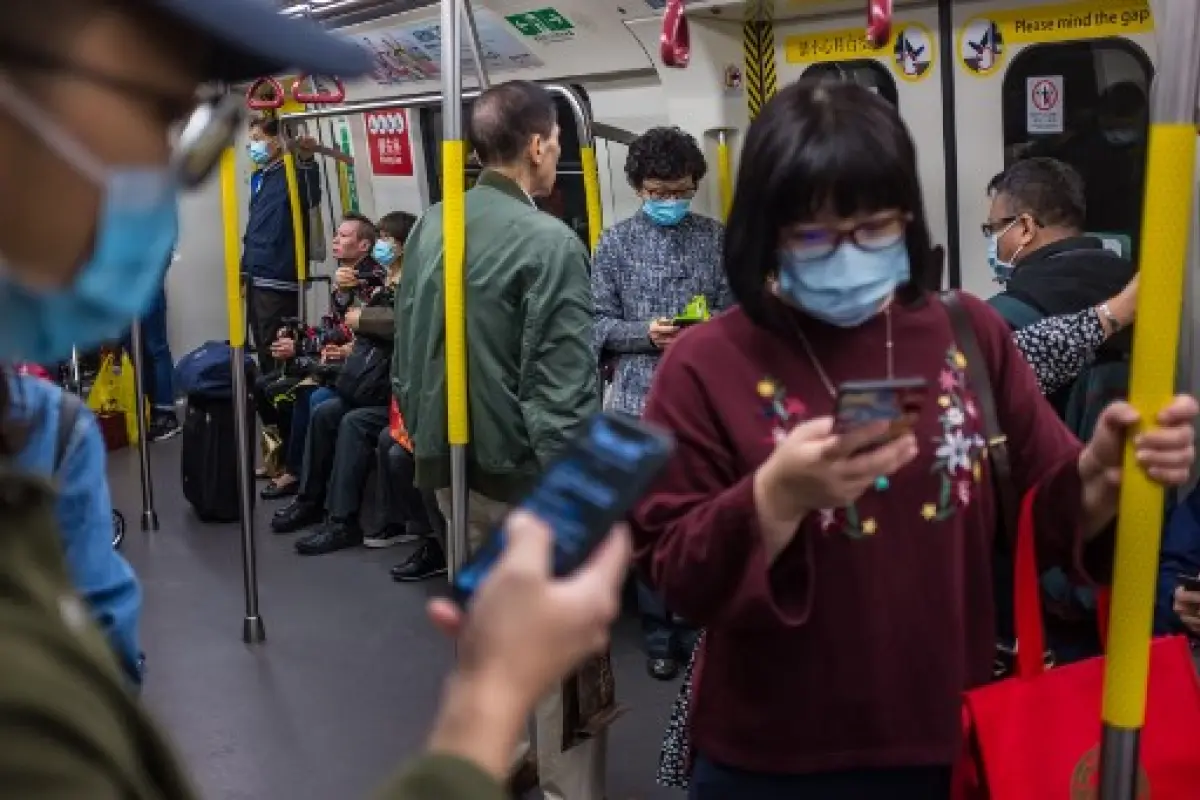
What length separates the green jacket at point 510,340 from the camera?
3486mm

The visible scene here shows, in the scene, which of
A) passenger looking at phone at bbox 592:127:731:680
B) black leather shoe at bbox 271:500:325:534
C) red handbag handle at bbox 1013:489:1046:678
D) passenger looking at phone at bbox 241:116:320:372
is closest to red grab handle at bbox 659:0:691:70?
passenger looking at phone at bbox 592:127:731:680

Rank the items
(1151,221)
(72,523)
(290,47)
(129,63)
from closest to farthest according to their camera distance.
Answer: (129,63) < (290,47) < (1151,221) < (72,523)

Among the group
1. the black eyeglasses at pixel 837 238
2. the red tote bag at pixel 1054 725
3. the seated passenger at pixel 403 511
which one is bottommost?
the seated passenger at pixel 403 511

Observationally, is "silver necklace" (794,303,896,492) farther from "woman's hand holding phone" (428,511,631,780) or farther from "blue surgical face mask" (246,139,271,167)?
"blue surgical face mask" (246,139,271,167)

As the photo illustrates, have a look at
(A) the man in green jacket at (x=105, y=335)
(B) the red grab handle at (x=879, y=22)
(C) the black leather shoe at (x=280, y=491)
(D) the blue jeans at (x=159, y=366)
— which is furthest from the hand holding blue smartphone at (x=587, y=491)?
(D) the blue jeans at (x=159, y=366)

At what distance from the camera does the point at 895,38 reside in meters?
4.94

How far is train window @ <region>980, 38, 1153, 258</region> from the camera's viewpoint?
4297 mm

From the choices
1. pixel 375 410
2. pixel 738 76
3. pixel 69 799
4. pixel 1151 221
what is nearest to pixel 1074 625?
pixel 1151 221

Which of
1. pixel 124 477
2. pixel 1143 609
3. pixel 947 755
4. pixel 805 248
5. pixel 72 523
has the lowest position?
pixel 124 477

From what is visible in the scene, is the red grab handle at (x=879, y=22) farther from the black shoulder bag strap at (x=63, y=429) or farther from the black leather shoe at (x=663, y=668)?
the black leather shoe at (x=663, y=668)

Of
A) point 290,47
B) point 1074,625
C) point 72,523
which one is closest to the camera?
point 290,47

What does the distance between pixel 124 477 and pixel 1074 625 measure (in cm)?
692

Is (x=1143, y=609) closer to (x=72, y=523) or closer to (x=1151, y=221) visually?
(x=1151, y=221)

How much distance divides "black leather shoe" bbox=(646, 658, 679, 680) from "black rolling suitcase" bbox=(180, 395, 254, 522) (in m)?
3.26
